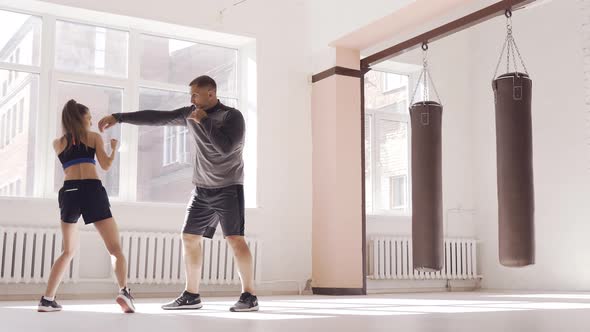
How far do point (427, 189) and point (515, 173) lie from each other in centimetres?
106

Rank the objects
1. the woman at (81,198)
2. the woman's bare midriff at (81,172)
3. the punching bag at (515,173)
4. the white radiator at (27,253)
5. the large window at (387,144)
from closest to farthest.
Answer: the woman at (81,198), the woman's bare midriff at (81,172), the punching bag at (515,173), the white radiator at (27,253), the large window at (387,144)

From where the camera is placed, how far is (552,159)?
812cm

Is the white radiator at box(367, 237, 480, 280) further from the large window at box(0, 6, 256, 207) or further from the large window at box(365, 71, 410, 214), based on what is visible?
the large window at box(0, 6, 256, 207)

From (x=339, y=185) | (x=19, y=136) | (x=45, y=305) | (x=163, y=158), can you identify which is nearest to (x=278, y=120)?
(x=339, y=185)

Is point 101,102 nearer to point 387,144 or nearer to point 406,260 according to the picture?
point 387,144

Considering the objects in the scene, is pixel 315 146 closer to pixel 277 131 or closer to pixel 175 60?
pixel 277 131

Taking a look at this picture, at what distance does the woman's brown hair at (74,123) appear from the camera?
166 inches

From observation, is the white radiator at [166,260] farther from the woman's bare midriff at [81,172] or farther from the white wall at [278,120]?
the woman's bare midriff at [81,172]

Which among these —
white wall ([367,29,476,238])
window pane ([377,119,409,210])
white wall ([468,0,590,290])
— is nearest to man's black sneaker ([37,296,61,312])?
window pane ([377,119,409,210])

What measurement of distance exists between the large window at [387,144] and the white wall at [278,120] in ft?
4.37

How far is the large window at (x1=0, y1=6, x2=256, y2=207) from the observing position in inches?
256

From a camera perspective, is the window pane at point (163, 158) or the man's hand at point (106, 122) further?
the window pane at point (163, 158)

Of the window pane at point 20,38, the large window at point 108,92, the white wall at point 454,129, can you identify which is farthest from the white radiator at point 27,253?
the white wall at point 454,129

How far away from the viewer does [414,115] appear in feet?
20.2
